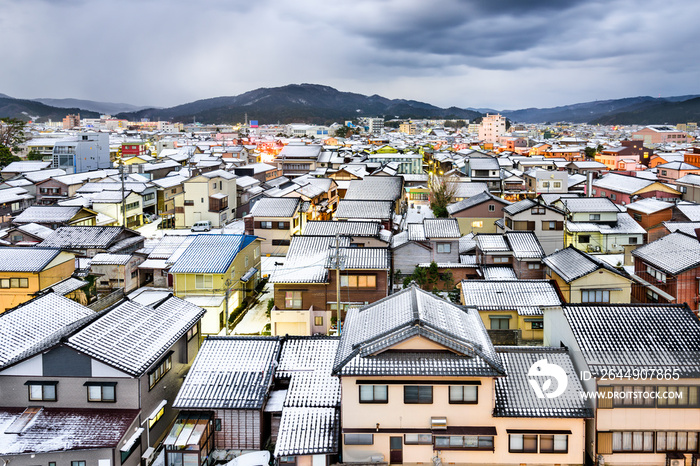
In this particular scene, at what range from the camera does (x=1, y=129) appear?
7988cm

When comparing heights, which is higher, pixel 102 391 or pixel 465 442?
pixel 102 391

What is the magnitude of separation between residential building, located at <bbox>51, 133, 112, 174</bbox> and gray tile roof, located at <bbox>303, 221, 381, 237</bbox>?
169 ft

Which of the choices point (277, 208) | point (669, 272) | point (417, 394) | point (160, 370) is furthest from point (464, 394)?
point (277, 208)

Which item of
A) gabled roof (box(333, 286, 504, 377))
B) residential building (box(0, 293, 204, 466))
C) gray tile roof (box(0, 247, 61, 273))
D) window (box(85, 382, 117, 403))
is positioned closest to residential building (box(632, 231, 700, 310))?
gabled roof (box(333, 286, 504, 377))

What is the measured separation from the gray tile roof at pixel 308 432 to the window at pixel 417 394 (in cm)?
202

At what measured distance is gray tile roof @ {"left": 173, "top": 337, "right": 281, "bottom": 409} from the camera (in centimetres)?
1345

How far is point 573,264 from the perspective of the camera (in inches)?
880

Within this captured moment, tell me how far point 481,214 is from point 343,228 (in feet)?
42.4

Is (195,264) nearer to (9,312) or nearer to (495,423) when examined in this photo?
(9,312)

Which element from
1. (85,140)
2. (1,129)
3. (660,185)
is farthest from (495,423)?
(1,129)

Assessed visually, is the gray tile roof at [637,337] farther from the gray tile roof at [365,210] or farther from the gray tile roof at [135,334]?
the gray tile roof at [365,210]

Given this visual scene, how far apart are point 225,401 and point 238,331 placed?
30.0 feet

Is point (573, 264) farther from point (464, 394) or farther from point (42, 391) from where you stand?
point (42, 391)

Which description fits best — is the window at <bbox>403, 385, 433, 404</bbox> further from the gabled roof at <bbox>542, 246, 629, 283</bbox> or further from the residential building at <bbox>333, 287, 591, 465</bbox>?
the gabled roof at <bbox>542, 246, 629, 283</bbox>
